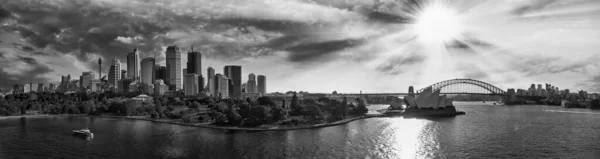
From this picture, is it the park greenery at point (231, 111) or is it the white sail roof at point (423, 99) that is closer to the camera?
the park greenery at point (231, 111)

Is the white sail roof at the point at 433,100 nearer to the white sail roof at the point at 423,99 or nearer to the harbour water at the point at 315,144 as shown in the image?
the white sail roof at the point at 423,99

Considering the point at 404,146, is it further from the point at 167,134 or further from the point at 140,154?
the point at 167,134

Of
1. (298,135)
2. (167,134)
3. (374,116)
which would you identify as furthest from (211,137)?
(374,116)

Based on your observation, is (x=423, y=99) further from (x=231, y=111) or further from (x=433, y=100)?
(x=231, y=111)

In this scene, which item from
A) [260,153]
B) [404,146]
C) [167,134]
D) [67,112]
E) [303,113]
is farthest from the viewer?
[67,112]

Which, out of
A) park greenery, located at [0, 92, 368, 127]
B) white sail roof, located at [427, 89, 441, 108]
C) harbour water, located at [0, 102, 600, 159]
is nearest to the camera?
harbour water, located at [0, 102, 600, 159]

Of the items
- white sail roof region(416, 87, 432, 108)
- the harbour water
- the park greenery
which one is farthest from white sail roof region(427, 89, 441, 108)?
the harbour water

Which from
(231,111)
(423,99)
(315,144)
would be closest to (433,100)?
(423,99)

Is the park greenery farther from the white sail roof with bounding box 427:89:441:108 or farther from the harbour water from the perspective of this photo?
the white sail roof with bounding box 427:89:441:108

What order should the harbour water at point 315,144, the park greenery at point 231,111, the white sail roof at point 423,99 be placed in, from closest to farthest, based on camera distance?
the harbour water at point 315,144
the park greenery at point 231,111
the white sail roof at point 423,99

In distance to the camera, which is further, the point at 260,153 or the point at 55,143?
the point at 55,143

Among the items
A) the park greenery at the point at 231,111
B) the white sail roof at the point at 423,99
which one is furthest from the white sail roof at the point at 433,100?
the park greenery at the point at 231,111
